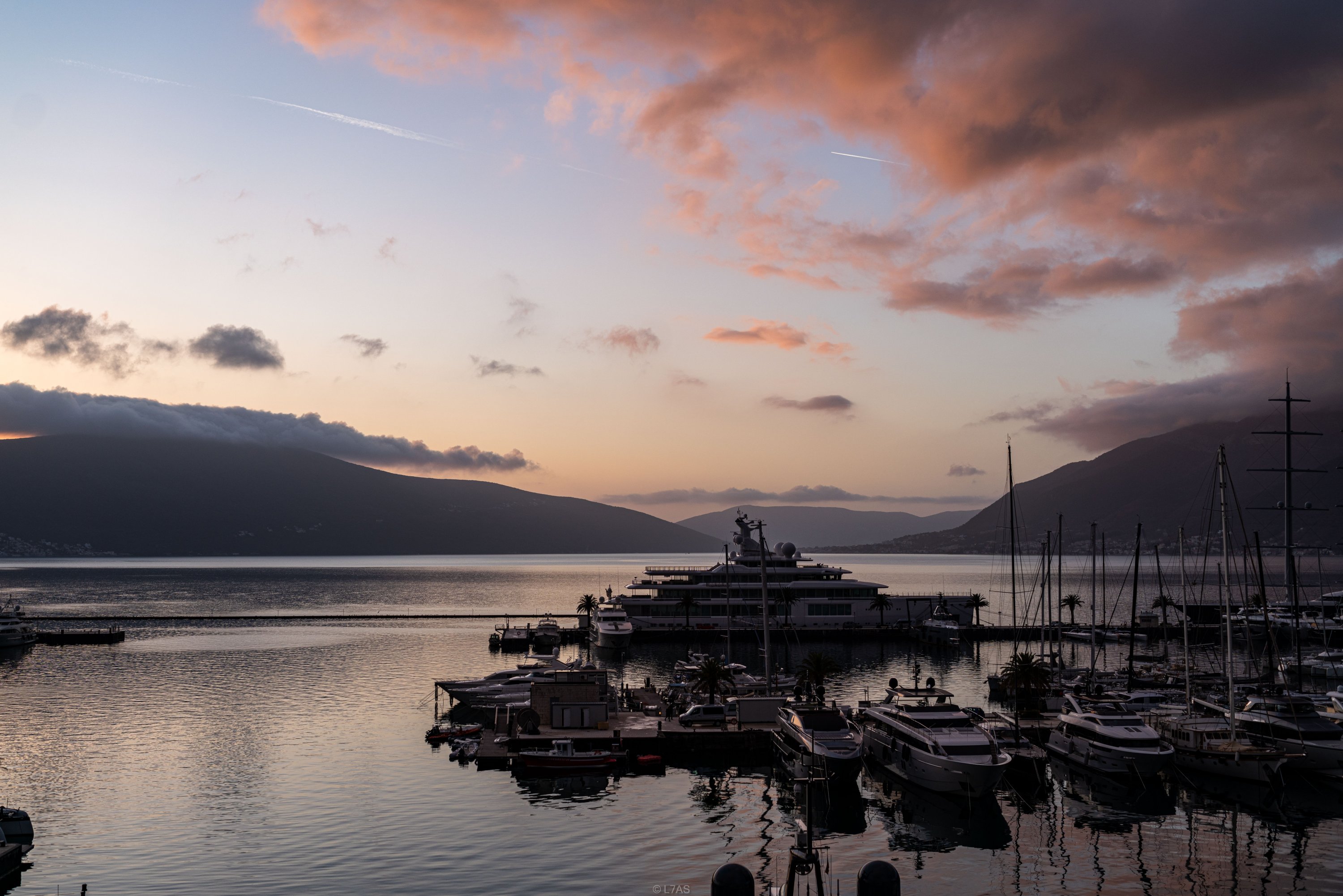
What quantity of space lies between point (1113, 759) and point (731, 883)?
3860cm

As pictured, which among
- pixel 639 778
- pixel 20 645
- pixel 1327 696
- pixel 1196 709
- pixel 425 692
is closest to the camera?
pixel 639 778

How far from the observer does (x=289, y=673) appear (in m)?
96.0

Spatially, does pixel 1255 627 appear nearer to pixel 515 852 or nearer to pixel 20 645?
pixel 515 852

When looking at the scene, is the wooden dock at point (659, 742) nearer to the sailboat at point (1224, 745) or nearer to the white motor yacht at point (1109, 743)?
the white motor yacht at point (1109, 743)

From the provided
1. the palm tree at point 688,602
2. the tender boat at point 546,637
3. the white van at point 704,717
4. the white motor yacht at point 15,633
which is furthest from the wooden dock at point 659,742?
the white motor yacht at point 15,633

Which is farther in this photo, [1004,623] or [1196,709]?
[1004,623]

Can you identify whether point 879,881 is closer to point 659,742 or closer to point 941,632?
point 659,742

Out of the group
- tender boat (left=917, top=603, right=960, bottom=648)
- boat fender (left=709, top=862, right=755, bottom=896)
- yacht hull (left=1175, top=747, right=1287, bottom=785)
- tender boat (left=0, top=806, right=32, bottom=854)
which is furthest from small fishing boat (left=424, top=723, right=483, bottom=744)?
tender boat (left=917, top=603, right=960, bottom=648)

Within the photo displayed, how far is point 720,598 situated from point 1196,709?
75.6m

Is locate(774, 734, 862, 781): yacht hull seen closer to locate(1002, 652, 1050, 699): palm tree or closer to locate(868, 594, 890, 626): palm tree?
locate(1002, 652, 1050, 699): palm tree

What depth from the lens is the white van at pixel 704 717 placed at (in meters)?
61.6

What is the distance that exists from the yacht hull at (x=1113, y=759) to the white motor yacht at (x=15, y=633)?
121192 mm

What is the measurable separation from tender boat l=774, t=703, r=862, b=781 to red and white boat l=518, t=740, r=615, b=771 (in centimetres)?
1022

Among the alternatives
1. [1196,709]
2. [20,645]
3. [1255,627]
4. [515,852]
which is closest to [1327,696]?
[1196,709]
